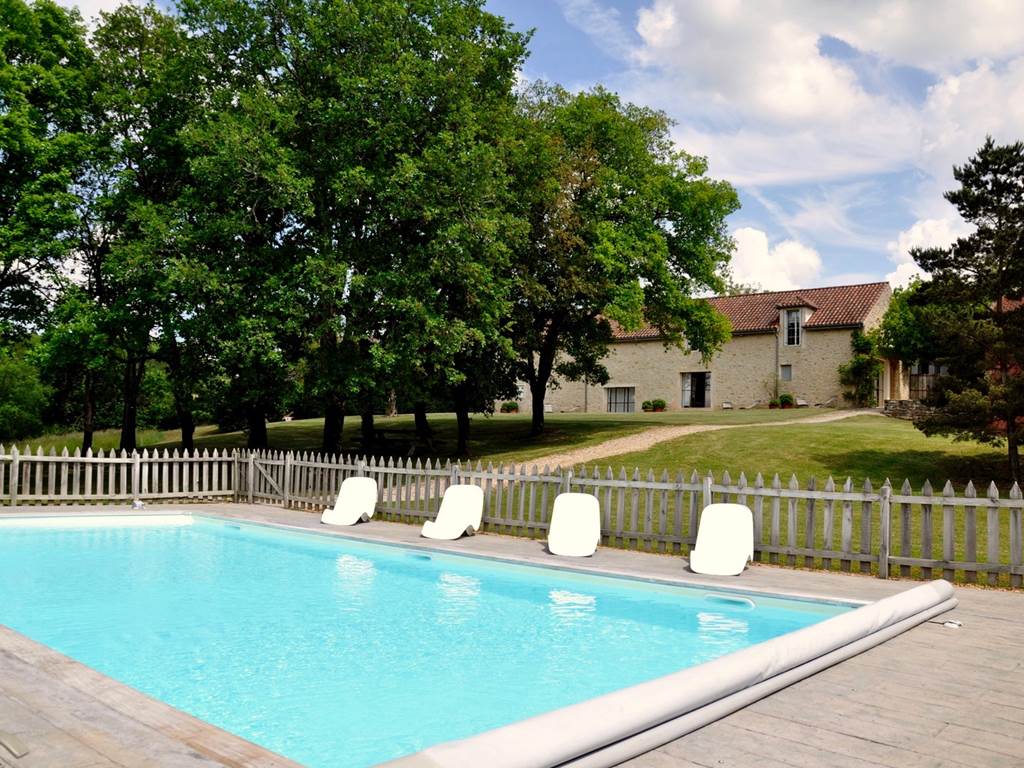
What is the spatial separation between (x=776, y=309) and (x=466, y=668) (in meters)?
42.5

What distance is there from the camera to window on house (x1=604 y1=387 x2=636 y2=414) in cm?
5022

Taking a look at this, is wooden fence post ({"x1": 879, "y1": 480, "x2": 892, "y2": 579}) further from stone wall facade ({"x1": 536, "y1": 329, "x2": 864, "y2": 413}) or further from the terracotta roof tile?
the terracotta roof tile

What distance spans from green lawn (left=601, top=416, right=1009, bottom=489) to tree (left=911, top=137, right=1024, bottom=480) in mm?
1426

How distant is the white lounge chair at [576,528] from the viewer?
1133 cm

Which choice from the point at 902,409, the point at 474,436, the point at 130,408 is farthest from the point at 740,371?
the point at 130,408

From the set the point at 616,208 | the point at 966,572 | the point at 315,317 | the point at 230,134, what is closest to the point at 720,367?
the point at 616,208

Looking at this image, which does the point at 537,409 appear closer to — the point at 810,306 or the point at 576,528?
the point at 576,528

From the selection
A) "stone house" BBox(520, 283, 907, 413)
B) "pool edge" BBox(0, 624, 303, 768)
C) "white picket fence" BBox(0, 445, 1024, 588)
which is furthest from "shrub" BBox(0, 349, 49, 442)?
"pool edge" BBox(0, 624, 303, 768)

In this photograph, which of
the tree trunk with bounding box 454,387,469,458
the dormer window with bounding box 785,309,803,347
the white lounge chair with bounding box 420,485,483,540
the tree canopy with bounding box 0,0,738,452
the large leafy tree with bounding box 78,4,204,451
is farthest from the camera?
the dormer window with bounding box 785,309,803,347

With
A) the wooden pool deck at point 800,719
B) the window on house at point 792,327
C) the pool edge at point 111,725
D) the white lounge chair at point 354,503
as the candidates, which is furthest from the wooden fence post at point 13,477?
the window on house at point 792,327

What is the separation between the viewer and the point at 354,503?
1529 centimetres

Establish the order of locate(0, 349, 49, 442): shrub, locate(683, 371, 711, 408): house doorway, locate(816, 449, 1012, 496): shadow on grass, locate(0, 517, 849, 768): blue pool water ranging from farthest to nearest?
locate(683, 371, 711, 408): house doorway, locate(0, 349, 49, 442): shrub, locate(816, 449, 1012, 496): shadow on grass, locate(0, 517, 849, 768): blue pool water

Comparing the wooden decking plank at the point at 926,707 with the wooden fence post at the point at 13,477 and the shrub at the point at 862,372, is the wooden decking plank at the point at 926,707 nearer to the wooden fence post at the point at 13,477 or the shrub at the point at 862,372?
the wooden fence post at the point at 13,477

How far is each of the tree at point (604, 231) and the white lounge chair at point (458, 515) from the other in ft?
45.2
